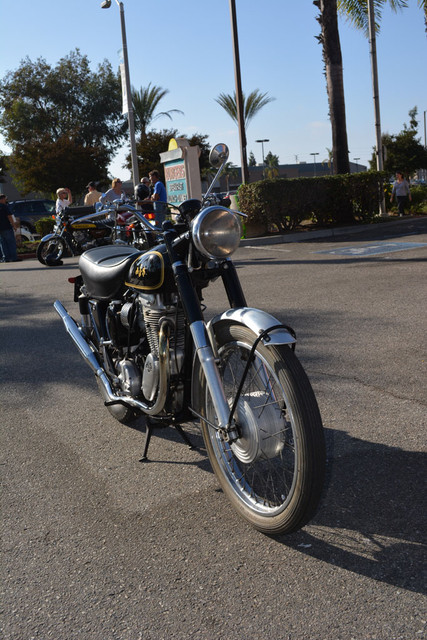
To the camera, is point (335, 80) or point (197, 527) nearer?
point (197, 527)

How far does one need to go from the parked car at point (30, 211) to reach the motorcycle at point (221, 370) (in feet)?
90.2

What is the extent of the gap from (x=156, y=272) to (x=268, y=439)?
0.96 metres

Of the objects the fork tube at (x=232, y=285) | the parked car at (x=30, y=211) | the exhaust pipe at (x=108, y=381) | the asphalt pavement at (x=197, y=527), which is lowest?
the asphalt pavement at (x=197, y=527)

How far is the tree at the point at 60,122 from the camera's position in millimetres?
43188

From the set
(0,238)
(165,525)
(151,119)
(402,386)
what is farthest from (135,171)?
(151,119)

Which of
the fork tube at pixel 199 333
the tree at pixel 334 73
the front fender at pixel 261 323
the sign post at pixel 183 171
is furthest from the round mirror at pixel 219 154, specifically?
the tree at pixel 334 73

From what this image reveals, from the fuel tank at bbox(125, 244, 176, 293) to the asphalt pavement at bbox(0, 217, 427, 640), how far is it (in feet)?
3.32

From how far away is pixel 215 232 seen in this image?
2.83 m

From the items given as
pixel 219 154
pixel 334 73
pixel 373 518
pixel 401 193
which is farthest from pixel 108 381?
pixel 401 193

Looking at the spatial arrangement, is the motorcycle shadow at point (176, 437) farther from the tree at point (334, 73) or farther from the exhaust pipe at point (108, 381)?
the tree at point (334, 73)

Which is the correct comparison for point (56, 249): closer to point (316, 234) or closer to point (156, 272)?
point (156, 272)

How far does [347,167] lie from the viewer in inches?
781

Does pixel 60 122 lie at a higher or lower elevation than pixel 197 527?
higher

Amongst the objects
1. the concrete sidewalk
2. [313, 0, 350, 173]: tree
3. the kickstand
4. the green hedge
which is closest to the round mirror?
the kickstand
